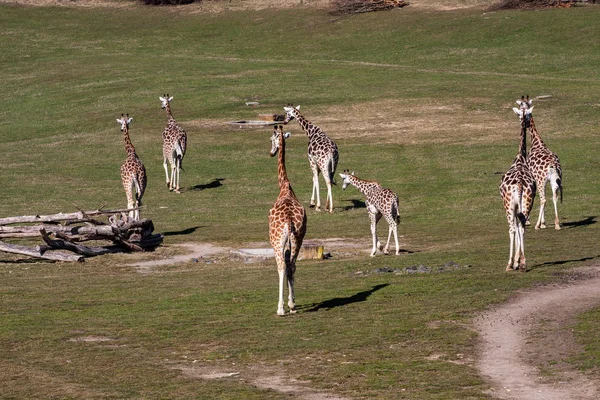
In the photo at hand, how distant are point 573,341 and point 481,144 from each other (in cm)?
3305

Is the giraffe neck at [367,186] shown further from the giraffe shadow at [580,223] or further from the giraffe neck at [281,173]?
the giraffe neck at [281,173]

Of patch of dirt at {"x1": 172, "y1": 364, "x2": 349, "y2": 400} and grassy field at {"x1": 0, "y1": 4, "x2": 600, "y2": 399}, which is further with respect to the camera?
grassy field at {"x1": 0, "y1": 4, "x2": 600, "y2": 399}

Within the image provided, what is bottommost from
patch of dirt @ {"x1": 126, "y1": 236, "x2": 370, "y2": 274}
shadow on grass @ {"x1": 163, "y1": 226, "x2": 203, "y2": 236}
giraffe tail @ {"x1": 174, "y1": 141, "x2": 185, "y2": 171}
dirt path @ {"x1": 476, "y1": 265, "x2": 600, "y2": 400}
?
patch of dirt @ {"x1": 126, "y1": 236, "x2": 370, "y2": 274}

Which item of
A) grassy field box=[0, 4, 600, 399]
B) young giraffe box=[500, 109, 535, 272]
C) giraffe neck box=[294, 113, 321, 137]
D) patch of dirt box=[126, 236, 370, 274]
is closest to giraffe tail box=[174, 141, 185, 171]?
grassy field box=[0, 4, 600, 399]

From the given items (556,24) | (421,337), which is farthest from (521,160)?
(556,24)

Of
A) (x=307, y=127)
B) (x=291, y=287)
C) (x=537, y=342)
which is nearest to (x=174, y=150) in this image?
(x=307, y=127)

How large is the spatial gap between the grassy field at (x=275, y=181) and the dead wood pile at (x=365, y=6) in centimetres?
192

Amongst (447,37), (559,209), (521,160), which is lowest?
(559,209)

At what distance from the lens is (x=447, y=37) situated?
82.1 metres

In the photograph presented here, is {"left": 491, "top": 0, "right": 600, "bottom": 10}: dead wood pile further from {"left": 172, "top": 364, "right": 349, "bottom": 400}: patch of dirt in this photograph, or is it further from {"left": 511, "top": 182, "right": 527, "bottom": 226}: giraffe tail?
{"left": 172, "top": 364, "right": 349, "bottom": 400}: patch of dirt

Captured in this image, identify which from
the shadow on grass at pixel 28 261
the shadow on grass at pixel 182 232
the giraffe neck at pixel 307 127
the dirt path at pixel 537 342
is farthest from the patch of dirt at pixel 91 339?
the giraffe neck at pixel 307 127

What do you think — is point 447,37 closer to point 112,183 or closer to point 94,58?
point 94,58

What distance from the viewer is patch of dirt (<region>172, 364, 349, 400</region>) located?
1662 centimetres

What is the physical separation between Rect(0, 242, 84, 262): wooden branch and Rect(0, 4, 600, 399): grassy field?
15.6 inches
